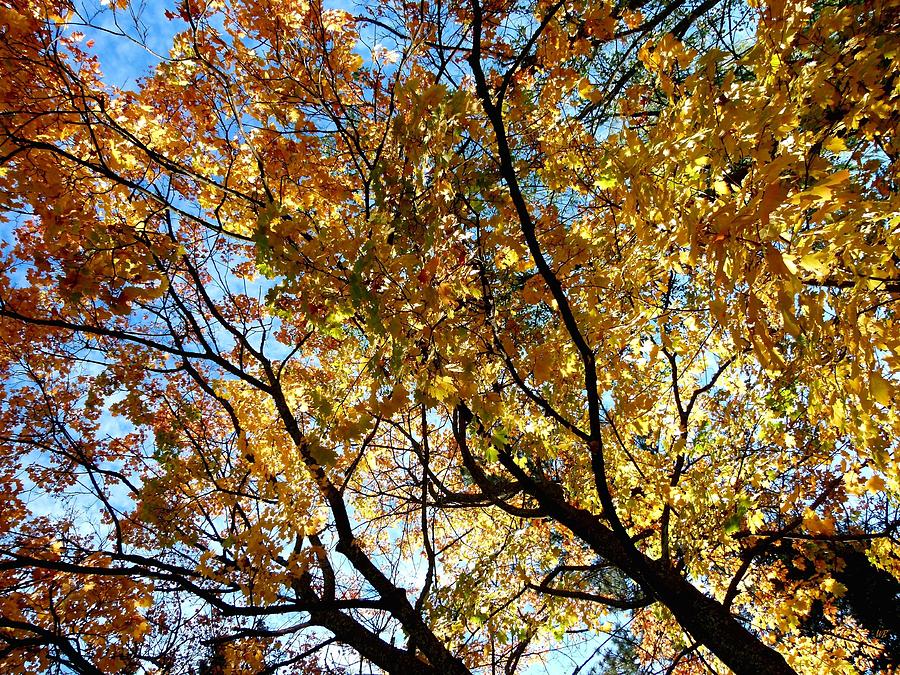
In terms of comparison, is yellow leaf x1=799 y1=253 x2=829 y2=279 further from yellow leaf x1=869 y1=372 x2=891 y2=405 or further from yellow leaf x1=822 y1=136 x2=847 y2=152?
yellow leaf x1=822 y1=136 x2=847 y2=152

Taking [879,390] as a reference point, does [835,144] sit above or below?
above

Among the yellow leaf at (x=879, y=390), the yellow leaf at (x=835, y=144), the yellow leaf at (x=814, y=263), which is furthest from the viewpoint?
the yellow leaf at (x=835, y=144)

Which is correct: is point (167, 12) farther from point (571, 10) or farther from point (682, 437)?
point (682, 437)

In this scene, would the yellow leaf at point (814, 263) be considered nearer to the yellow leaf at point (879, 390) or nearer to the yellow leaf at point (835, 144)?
the yellow leaf at point (879, 390)

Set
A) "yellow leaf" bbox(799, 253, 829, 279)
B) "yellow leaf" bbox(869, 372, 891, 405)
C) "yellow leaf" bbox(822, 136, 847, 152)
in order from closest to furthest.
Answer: "yellow leaf" bbox(799, 253, 829, 279) → "yellow leaf" bbox(869, 372, 891, 405) → "yellow leaf" bbox(822, 136, 847, 152)

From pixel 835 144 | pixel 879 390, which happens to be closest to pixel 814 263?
pixel 879 390

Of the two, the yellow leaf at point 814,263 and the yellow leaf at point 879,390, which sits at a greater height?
the yellow leaf at point 814,263

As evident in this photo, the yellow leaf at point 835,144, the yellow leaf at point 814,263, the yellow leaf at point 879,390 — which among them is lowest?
the yellow leaf at point 879,390

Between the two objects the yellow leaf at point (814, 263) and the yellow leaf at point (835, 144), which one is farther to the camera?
the yellow leaf at point (835, 144)

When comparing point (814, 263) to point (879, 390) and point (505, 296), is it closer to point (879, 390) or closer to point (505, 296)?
point (879, 390)

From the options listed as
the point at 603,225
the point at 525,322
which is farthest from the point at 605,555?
the point at 603,225

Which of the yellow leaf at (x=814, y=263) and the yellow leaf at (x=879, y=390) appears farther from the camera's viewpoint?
the yellow leaf at (x=879, y=390)

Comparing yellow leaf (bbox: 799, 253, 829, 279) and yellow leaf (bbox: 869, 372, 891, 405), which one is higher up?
yellow leaf (bbox: 799, 253, 829, 279)

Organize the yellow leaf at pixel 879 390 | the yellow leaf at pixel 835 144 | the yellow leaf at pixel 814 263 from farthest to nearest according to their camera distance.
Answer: the yellow leaf at pixel 835 144
the yellow leaf at pixel 879 390
the yellow leaf at pixel 814 263
